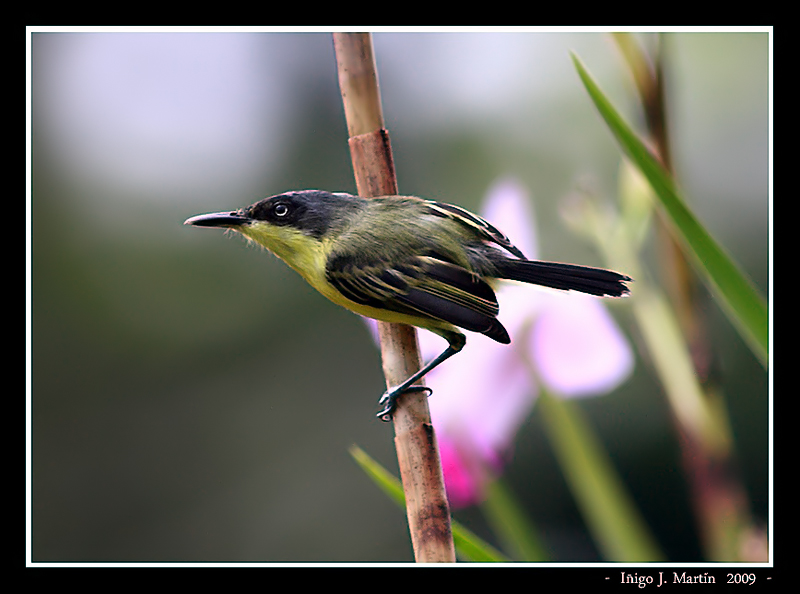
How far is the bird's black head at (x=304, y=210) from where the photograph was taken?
24.2 inches

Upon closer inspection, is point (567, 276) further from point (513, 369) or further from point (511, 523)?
point (511, 523)

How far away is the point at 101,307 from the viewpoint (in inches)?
54.1

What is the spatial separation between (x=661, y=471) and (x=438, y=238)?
425mm

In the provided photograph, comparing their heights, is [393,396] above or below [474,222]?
below

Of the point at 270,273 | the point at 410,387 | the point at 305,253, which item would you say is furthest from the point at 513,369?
the point at 270,273

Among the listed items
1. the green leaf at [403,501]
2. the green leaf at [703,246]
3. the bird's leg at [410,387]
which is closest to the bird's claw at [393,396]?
the bird's leg at [410,387]

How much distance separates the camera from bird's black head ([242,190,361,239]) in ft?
2.02

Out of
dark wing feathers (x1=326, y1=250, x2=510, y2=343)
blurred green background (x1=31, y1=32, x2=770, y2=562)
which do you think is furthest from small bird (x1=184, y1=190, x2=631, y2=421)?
blurred green background (x1=31, y1=32, x2=770, y2=562)

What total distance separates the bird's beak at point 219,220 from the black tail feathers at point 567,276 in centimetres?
22

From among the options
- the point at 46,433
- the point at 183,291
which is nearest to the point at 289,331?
the point at 183,291

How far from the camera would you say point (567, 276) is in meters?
0.57

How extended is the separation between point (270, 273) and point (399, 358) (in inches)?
38.1

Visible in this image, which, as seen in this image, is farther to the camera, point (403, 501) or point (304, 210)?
point (304, 210)

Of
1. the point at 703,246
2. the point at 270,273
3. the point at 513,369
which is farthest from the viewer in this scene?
the point at 270,273
